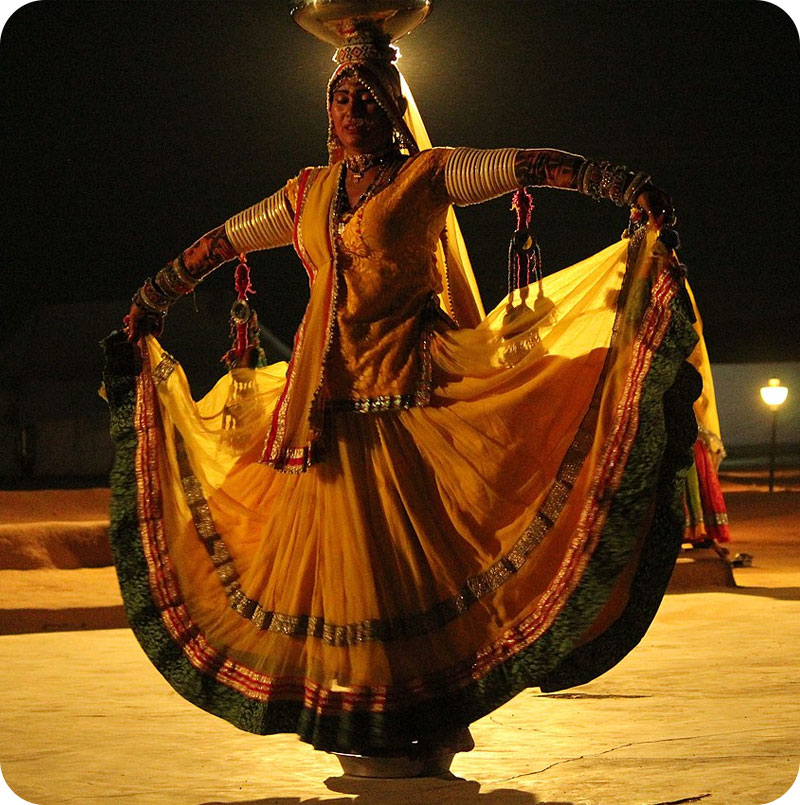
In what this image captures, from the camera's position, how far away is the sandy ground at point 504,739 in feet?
12.2

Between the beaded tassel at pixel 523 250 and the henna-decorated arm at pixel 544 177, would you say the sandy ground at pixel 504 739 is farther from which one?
the henna-decorated arm at pixel 544 177

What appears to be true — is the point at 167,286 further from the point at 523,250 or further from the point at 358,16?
the point at 523,250

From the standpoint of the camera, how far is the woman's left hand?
137 inches

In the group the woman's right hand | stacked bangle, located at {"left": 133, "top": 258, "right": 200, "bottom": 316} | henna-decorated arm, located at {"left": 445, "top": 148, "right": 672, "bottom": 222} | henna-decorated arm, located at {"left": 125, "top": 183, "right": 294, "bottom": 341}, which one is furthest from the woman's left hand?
the woman's right hand

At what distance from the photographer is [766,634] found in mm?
6754

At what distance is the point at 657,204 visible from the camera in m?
3.48

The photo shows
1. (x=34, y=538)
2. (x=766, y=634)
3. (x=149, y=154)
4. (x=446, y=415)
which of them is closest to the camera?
(x=446, y=415)

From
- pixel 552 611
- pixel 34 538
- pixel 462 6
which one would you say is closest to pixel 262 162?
pixel 34 538

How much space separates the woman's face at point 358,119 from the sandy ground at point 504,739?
1.72 meters

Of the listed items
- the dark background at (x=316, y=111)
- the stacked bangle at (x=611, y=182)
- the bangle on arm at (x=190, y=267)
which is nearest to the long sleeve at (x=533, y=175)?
the stacked bangle at (x=611, y=182)

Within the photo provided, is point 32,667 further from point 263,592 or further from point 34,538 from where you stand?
point 34,538

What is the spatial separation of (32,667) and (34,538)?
4656 millimetres

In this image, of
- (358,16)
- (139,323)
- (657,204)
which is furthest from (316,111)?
(657,204)

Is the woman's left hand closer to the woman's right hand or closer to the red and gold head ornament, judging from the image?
the red and gold head ornament
